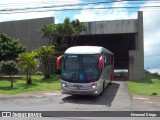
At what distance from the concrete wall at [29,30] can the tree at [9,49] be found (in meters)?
6.21

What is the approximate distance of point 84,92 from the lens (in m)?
17.6

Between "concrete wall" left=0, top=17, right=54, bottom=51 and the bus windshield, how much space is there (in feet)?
64.4

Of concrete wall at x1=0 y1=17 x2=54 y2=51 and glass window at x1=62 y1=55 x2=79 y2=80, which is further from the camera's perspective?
concrete wall at x1=0 y1=17 x2=54 y2=51

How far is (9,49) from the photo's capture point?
3148 centimetres

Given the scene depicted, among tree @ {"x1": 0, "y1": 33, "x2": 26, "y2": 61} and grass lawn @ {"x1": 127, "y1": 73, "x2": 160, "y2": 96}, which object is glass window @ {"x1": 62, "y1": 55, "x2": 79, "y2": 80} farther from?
tree @ {"x1": 0, "y1": 33, "x2": 26, "y2": 61}

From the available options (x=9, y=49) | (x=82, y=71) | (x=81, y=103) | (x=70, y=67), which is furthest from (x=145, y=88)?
(x=9, y=49)

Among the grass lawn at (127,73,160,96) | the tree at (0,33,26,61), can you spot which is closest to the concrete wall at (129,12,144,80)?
the grass lawn at (127,73,160,96)

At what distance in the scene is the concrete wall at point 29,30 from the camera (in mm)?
38125

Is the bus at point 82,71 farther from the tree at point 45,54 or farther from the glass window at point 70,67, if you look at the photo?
the tree at point 45,54

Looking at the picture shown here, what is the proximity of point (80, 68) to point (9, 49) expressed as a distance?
15326mm

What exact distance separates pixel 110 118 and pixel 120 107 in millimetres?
3364

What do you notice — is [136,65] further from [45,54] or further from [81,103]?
[81,103]

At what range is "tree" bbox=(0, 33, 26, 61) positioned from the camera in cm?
3106

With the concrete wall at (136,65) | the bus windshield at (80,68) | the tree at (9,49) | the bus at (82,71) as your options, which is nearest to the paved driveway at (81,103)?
the bus at (82,71)
